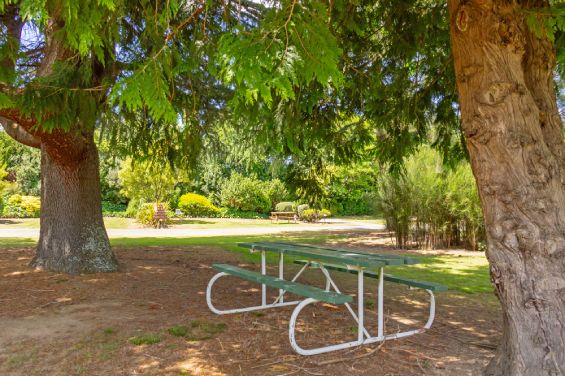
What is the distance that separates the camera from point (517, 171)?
333 centimetres

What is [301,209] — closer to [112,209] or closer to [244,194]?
[244,194]

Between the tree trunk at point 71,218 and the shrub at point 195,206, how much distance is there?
68.4 ft

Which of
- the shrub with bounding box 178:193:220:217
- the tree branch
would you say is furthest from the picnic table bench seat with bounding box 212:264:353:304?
the shrub with bounding box 178:193:220:217

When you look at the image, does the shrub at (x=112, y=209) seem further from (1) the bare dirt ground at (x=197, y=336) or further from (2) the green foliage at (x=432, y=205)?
(1) the bare dirt ground at (x=197, y=336)

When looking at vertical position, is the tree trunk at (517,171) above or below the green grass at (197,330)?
above

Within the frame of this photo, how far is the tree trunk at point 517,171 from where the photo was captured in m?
3.21

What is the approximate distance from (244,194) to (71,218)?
22.8 meters

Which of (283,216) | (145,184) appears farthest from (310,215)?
(145,184)

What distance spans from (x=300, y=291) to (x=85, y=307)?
3185 millimetres

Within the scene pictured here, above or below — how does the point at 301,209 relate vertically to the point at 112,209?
above

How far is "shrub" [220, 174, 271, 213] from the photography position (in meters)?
30.4

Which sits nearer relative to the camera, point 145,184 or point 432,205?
point 432,205

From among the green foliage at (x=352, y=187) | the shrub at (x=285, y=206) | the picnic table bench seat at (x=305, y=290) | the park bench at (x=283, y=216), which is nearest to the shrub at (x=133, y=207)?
the park bench at (x=283, y=216)

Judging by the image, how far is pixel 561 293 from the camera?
322 cm
